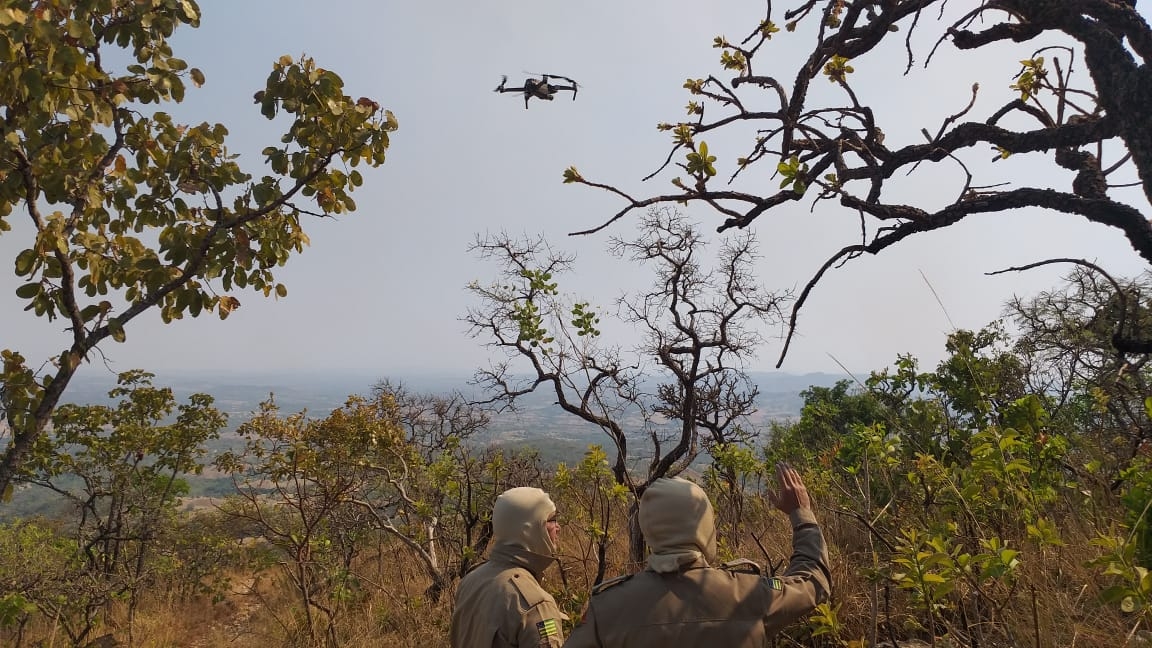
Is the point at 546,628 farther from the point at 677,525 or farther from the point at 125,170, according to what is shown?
the point at 125,170

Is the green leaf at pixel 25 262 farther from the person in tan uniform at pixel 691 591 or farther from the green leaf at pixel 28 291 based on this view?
the person in tan uniform at pixel 691 591

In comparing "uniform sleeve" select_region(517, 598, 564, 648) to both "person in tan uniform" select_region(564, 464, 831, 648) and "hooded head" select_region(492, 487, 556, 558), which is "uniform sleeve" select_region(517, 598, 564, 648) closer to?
"hooded head" select_region(492, 487, 556, 558)

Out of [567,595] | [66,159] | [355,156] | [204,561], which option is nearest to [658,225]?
[567,595]

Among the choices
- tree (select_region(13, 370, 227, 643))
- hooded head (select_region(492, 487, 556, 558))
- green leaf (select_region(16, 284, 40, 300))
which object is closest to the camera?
green leaf (select_region(16, 284, 40, 300))

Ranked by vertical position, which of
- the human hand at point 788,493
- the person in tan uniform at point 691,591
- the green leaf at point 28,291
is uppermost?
the green leaf at point 28,291

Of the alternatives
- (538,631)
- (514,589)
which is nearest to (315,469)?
(514,589)

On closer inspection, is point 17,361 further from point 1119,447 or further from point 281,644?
point 1119,447

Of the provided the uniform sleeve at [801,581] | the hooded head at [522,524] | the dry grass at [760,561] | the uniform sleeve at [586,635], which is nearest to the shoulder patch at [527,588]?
the hooded head at [522,524]

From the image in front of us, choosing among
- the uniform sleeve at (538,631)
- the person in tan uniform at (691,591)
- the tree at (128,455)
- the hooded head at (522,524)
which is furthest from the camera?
the tree at (128,455)

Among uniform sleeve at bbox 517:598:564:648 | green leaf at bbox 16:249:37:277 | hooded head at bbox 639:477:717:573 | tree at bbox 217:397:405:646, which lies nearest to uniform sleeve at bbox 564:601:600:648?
hooded head at bbox 639:477:717:573
